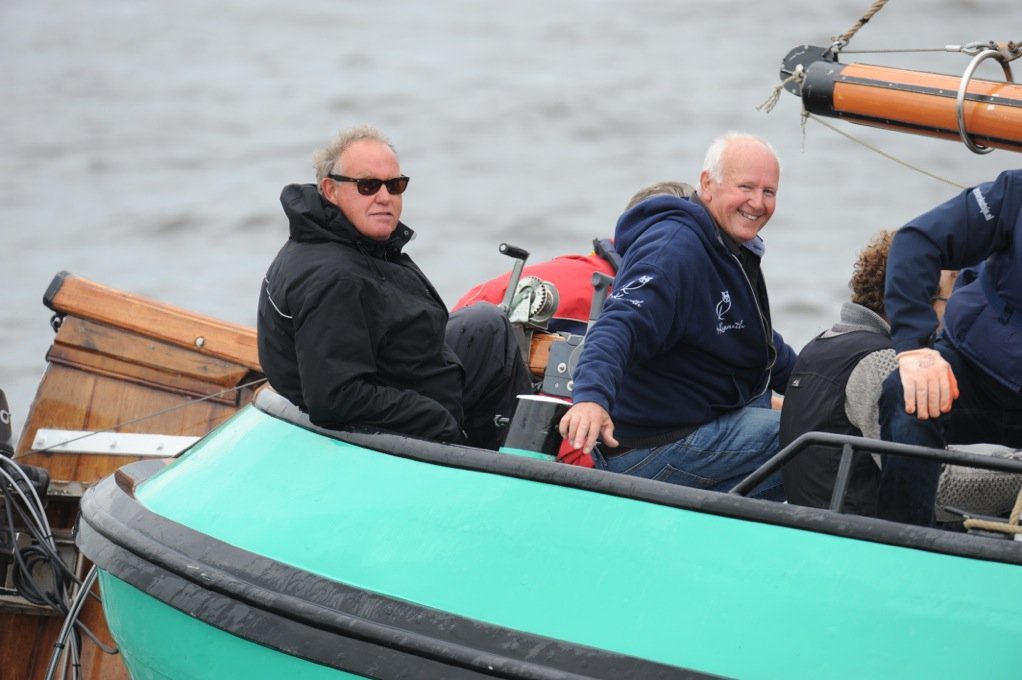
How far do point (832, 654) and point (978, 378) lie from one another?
3.46 feet

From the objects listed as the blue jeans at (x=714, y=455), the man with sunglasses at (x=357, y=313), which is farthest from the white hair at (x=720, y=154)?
the man with sunglasses at (x=357, y=313)

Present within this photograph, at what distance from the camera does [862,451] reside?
2980 mm

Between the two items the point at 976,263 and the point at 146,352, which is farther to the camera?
the point at 146,352

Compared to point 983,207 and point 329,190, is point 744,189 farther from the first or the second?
point 329,190

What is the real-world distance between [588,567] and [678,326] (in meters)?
0.81

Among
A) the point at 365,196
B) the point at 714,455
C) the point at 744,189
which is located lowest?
the point at 714,455

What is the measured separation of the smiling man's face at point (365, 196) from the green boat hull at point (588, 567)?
550 mm

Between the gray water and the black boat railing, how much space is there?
785 cm

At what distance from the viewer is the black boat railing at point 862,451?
9.60ft

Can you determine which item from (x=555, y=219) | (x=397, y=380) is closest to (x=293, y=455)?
(x=397, y=380)

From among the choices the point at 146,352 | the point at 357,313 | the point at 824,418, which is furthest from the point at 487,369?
the point at 146,352

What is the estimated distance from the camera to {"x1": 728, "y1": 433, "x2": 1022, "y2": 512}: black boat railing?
115 inches

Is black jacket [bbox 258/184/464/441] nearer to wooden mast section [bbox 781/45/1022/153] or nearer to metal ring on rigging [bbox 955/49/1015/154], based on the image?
wooden mast section [bbox 781/45/1022/153]

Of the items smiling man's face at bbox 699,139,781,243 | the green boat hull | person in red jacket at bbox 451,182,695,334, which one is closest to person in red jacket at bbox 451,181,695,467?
person in red jacket at bbox 451,182,695,334
